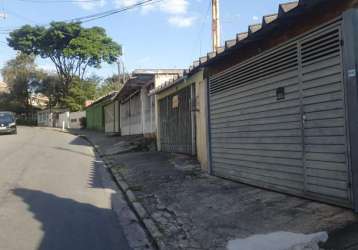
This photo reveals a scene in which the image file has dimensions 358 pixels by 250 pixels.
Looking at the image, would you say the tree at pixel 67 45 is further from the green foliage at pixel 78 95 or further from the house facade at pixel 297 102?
the house facade at pixel 297 102

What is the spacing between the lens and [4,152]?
20.2 m

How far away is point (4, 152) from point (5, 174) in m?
6.90

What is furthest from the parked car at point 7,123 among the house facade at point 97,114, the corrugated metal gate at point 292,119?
the corrugated metal gate at point 292,119

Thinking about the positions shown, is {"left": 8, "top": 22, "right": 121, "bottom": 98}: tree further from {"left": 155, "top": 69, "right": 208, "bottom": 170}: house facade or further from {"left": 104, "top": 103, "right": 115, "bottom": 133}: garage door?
{"left": 155, "top": 69, "right": 208, "bottom": 170}: house facade

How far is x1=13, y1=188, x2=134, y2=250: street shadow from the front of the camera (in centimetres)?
662

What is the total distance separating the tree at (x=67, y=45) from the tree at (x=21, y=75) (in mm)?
5607

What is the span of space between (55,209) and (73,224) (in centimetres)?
132

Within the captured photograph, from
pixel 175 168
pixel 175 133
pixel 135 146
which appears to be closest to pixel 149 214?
pixel 175 168

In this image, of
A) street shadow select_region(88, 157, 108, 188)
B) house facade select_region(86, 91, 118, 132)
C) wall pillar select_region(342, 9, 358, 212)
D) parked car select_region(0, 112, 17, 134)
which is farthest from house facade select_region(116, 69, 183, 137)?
wall pillar select_region(342, 9, 358, 212)

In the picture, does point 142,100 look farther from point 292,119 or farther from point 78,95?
point 78,95

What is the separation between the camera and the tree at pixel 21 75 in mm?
61094

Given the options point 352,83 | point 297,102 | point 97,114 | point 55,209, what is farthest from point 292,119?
point 97,114

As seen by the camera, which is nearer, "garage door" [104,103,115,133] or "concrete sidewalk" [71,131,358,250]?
"concrete sidewalk" [71,131,358,250]

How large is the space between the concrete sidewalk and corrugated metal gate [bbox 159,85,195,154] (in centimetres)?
318
